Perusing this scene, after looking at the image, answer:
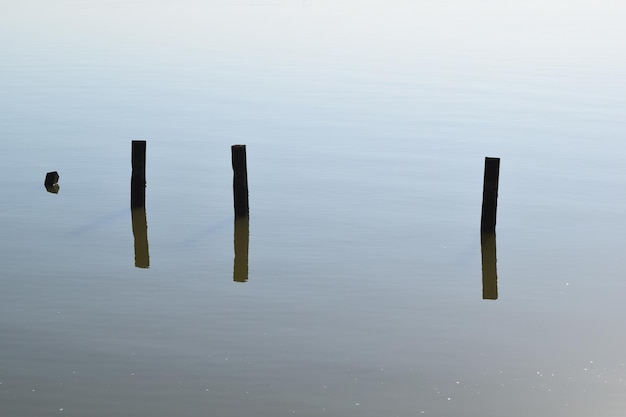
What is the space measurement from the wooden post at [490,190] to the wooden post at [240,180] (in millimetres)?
5176

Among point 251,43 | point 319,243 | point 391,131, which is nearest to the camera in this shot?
point 319,243

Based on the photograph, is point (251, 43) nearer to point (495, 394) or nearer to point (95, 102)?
point (95, 102)

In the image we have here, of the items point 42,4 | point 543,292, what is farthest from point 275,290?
point 42,4

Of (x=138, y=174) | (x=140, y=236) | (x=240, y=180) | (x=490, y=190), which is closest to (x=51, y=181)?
(x=138, y=174)

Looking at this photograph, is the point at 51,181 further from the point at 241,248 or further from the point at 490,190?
the point at 490,190

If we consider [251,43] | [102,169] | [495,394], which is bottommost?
[495,394]

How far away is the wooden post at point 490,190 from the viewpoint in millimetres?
22906

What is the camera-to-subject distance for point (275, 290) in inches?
843

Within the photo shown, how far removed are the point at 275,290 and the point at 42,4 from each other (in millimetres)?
95458

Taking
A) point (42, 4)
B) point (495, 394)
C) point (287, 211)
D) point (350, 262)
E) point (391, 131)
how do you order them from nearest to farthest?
1. point (495, 394)
2. point (350, 262)
3. point (287, 211)
4. point (391, 131)
5. point (42, 4)

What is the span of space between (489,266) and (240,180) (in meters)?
5.68

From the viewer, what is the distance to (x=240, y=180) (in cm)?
2419

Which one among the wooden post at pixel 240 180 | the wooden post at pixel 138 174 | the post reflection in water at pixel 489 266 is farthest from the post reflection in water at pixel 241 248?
the post reflection in water at pixel 489 266

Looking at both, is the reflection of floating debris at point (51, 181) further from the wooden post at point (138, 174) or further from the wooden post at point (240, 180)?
the wooden post at point (240, 180)
